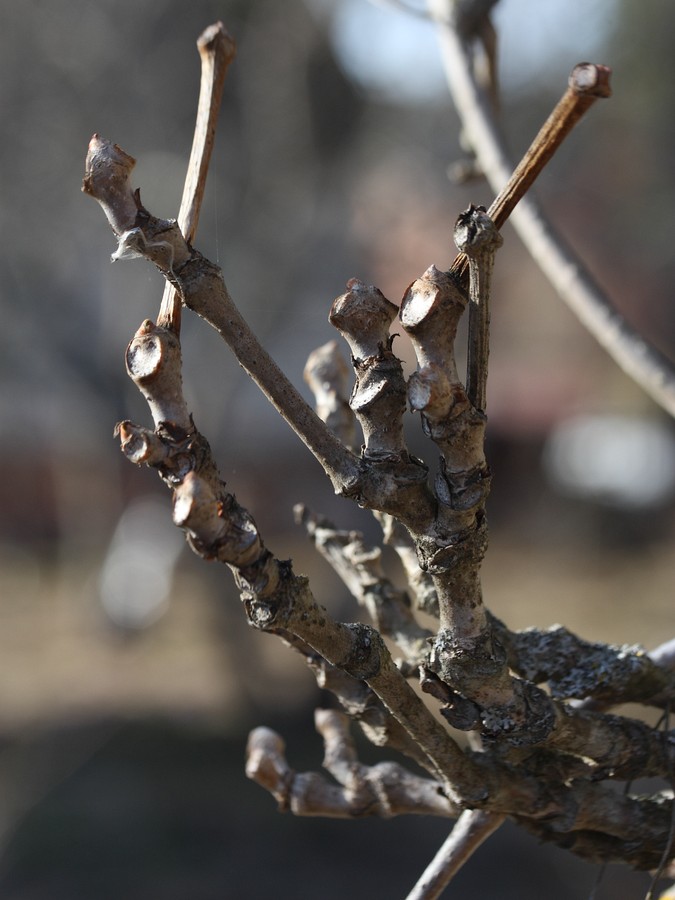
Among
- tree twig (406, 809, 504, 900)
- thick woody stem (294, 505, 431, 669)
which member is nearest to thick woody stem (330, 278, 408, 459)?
thick woody stem (294, 505, 431, 669)

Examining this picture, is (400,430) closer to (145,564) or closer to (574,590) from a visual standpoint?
(145,564)

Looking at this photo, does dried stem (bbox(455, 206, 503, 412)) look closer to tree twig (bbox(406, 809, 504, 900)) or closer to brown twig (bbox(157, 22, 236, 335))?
brown twig (bbox(157, 22, 236, 335))

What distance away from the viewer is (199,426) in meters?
4.31

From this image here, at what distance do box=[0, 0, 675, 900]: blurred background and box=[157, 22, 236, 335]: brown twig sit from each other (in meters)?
1.95

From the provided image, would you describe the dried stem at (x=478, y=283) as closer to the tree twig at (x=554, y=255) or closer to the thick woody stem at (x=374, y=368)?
the thick woody stem at (x=374, y=368)

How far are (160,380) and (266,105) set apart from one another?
4.32m

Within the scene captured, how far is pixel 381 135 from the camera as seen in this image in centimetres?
633

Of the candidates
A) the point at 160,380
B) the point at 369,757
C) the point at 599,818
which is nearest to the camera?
the point at 160,380

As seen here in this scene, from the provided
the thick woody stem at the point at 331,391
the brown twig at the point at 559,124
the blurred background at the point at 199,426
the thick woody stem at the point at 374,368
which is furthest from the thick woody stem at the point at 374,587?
the blurred background at the point at 199,426

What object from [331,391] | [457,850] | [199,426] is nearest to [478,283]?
[331,391]

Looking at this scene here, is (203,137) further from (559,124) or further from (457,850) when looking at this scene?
(457,850)

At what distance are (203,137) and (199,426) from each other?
3743mm

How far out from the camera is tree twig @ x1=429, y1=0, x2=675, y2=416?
3.58 ft

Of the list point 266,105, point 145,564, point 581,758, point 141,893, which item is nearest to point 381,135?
point 266,105
